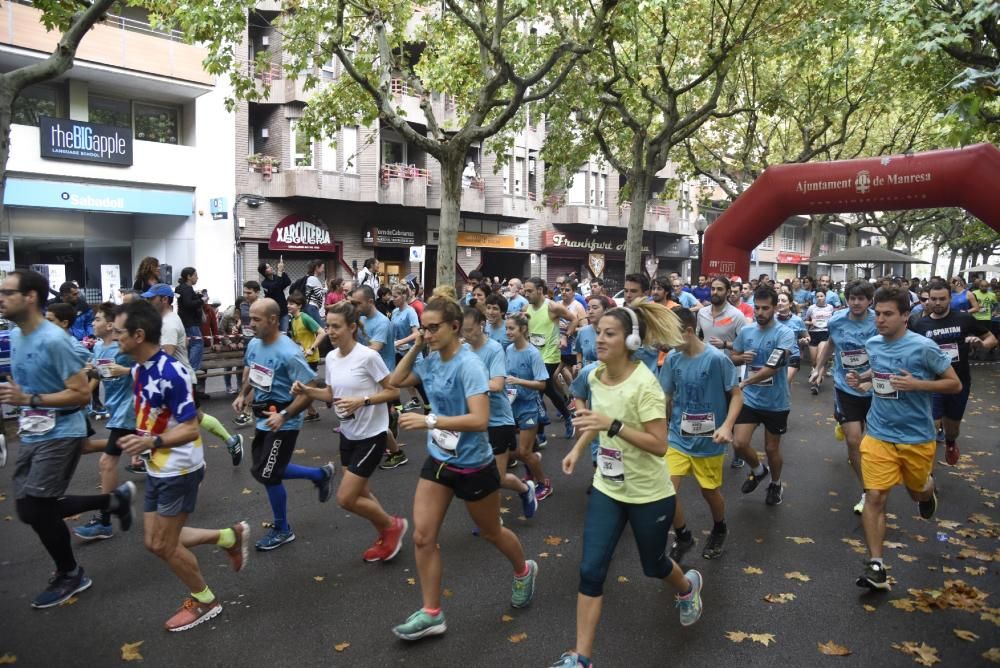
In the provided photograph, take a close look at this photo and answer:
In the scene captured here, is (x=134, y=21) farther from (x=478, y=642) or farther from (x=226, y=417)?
(x=478, y=642)

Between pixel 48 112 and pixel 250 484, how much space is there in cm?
1616

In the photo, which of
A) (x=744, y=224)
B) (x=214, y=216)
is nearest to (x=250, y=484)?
(x=744, y=224)

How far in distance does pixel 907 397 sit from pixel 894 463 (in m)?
0.45

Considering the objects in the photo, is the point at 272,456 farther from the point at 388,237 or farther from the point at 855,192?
the point at 388,237

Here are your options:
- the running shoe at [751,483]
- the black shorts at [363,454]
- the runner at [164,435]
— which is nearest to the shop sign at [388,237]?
the running shoe at [751,483]

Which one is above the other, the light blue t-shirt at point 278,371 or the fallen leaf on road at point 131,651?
the light blue t-shirt at point 278,371

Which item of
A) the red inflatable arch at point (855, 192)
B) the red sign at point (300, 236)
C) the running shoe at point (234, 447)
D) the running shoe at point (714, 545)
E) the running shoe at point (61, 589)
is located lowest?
the running shoe at point (61, 589)

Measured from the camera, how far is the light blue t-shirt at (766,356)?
6.43 m

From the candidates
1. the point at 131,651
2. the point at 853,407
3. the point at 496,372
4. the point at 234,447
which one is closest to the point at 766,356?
the point at 853,407

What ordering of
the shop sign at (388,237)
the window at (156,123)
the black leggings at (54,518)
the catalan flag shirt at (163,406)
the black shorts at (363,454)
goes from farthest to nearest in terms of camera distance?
the shop sign at (388,237)
the window at (156,123)
the black shorts at (363,454)
the black leggings at (54,518)
the catalan flag shirt at (163,406)

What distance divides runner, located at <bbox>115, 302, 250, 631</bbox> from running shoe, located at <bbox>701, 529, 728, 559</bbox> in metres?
3.43

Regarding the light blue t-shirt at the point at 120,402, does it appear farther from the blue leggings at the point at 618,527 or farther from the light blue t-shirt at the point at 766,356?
the light blue t-shirt at the point at 766,356

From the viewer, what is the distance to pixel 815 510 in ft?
21.3

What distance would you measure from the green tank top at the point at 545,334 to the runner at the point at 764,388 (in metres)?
2.47
